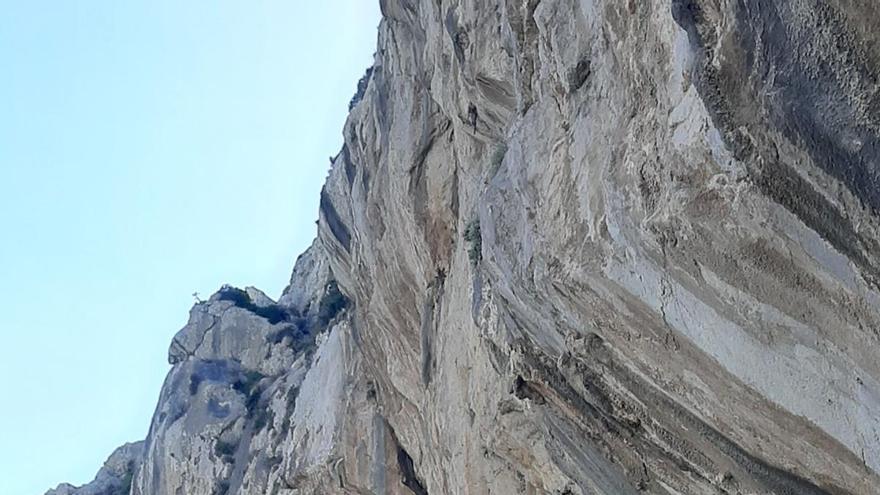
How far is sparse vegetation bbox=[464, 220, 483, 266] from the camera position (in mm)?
12930

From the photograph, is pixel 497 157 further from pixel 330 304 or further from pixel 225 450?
pixel 225 450

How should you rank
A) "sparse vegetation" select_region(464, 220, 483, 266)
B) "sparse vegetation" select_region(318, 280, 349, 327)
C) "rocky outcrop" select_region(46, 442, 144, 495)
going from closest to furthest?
"sparse vegetation" select_region(464, 220, 483, 266) < "sparse vegetation" select_region(318, 280, 349, 327) < "rocky outcrop" select_region(46, 442, 144, 495)

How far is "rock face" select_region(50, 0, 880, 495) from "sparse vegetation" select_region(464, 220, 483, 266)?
0.09 ft

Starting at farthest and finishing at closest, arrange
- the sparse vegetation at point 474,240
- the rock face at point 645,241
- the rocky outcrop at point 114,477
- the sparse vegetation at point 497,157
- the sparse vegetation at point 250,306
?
the rocky outcrop at point 114,477, the sparse vegetation at point 250,306, the sparse vegetation at point 474,240, the sparse vegetation at point 497,157, the rock face at point 645,241

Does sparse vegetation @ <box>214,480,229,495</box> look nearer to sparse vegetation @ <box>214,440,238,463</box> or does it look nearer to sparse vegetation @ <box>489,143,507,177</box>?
sparse vegetation @ <box>214,440,238,463</box>

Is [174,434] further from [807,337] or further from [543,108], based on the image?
[807,337]

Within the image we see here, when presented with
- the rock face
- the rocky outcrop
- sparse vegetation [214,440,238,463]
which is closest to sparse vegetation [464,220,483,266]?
the rock face

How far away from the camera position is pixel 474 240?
13.2m

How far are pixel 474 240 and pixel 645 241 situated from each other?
6268 mm

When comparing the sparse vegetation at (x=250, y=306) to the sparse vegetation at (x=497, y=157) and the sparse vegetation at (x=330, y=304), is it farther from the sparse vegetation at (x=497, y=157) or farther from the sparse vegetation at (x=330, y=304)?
the sparse vegetation at (x=497, y=157)

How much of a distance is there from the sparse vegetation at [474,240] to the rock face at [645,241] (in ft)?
0.09

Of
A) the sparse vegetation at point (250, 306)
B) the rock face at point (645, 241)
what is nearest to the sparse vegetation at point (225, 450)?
the sparse vegetation at point (250, 306)

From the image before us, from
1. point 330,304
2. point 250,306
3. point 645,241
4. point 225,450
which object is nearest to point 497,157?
point 645,241

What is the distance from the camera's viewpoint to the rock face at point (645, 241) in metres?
5.66
